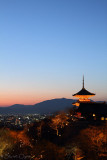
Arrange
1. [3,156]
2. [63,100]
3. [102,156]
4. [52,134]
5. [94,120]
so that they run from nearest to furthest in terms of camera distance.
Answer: [102,156]
[3,156]
[52,134]
[94,120]
[63,100]

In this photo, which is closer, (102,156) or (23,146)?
(102,156)

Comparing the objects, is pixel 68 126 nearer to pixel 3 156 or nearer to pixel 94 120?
pixel 94 120

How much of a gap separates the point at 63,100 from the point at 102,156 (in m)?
127

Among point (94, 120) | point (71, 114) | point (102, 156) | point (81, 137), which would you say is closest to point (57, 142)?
point (81, 137)

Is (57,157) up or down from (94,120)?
down

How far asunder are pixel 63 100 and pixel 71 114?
111290 millimetres

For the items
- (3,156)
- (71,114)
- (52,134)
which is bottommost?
(3,156)

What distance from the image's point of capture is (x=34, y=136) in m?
32.7

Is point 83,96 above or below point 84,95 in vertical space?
below

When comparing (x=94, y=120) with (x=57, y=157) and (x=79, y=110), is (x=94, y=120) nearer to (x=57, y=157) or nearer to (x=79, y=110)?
(x=79, y=110)

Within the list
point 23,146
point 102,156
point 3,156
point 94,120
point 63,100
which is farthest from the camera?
point 63,100

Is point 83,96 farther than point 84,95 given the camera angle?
Yes

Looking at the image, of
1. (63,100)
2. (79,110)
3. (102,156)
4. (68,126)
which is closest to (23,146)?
(68,126)

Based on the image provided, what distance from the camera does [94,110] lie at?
35.7m
